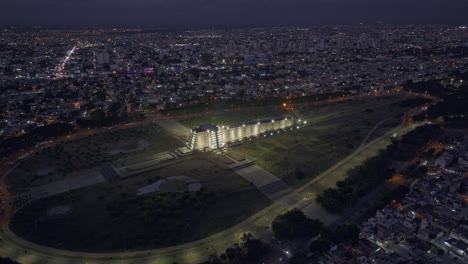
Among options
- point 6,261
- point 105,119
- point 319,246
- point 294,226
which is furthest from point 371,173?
point 105,119

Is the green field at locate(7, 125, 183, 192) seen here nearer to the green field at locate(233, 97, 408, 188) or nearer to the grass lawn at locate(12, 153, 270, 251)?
the grass lawn at locate(12, 153, 270, 251)

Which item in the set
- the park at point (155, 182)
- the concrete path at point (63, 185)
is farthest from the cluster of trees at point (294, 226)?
the concrete path at point (63, 185)

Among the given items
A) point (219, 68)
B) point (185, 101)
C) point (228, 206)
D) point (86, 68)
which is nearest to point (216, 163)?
point (228, 206)

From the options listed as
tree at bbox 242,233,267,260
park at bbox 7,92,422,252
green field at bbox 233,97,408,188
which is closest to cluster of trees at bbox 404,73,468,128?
green field at bbox 233,97,408,188

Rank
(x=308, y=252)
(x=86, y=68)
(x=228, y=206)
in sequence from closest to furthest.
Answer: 1. (x=308, y=252)
2. (x=228, y=206)
3. (x=86, y=68)

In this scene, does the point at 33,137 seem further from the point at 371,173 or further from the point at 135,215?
the point at 371,173

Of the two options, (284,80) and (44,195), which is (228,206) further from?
(284,80)

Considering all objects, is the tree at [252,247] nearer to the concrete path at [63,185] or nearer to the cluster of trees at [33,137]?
the concrete path at [63,185]
